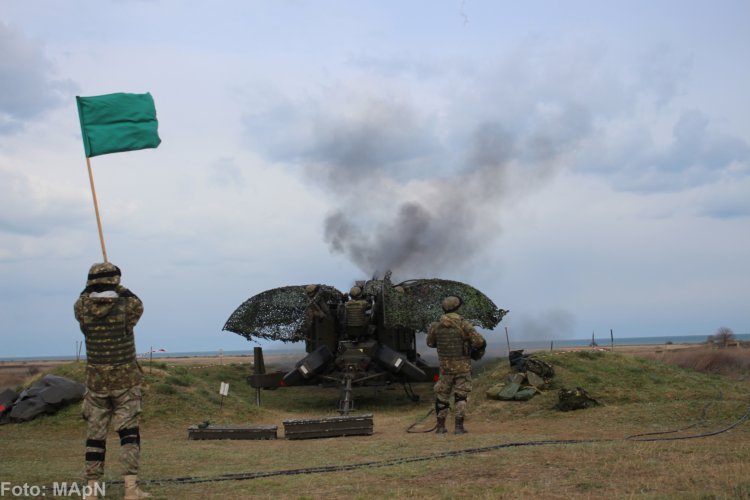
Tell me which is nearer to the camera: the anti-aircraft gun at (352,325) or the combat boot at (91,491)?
the combat boot at (91,491)

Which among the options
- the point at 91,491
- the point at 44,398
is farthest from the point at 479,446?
the point at 44,398

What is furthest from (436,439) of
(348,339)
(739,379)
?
(739,379)

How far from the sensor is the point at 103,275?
8.12m

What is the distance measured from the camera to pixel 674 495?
22.4 ft

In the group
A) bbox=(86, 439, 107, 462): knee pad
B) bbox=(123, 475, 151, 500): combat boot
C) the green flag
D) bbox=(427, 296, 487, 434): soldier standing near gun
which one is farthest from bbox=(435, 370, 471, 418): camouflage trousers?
bbox=(86, 439, 107, 462): knee pad

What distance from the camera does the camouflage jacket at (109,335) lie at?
26.4 ft

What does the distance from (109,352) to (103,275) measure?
0.78 m

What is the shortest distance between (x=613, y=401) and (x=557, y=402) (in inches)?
44.5

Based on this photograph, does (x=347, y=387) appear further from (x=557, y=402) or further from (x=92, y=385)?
(x=92, y=385)

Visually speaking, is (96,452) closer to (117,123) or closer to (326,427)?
(117,123)

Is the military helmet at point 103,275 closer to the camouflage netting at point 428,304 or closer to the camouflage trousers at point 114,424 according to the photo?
the camouflage trousers at point 114,424

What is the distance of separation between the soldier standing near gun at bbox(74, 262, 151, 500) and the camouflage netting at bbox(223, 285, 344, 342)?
52.9ft

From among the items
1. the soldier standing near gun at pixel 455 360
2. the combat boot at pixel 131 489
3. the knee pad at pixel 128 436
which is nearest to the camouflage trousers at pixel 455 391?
the soldier standing near gun at pixel 455 360

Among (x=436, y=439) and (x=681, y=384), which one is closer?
(x=436, y=439)
